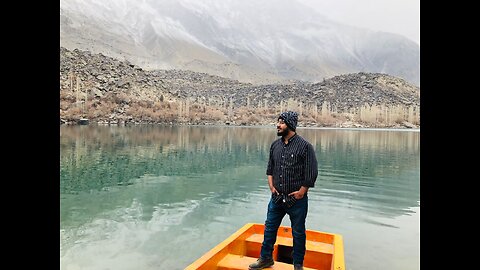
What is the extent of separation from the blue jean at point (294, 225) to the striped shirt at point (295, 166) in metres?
0.18

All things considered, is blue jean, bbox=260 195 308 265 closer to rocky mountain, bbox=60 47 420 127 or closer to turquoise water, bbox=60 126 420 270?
turquoise water, bbox=60 126 420 270

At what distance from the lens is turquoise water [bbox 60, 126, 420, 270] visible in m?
6.04

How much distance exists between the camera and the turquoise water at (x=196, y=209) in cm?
604

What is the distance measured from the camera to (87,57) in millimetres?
72375

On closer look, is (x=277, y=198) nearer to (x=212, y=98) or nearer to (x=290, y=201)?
(x=290, y=201)

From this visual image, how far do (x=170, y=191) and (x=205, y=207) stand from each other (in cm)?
248

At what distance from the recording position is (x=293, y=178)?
3656 millimetres

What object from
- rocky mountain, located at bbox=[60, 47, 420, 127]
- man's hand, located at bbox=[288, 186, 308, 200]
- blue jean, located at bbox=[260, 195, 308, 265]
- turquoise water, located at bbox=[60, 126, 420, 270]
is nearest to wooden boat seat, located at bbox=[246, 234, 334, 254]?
blue jean, located at bbox=[260, 195, 308, 265]

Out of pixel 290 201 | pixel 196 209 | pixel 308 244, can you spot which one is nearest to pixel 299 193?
pixel 290 201

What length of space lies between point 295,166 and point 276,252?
5.48 ft

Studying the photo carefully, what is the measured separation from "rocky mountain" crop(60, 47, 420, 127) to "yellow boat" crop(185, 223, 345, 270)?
50142 mm

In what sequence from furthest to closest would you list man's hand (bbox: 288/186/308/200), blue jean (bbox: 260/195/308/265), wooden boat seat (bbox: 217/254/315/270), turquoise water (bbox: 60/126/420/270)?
turquoise water (bbox: 60/126/420/270)
wooden boat seat (bbox: 217/254/315/270)
blue jean (bbox: 260/195/308/265)
man's hand (bbox: 288/186/308/200)
